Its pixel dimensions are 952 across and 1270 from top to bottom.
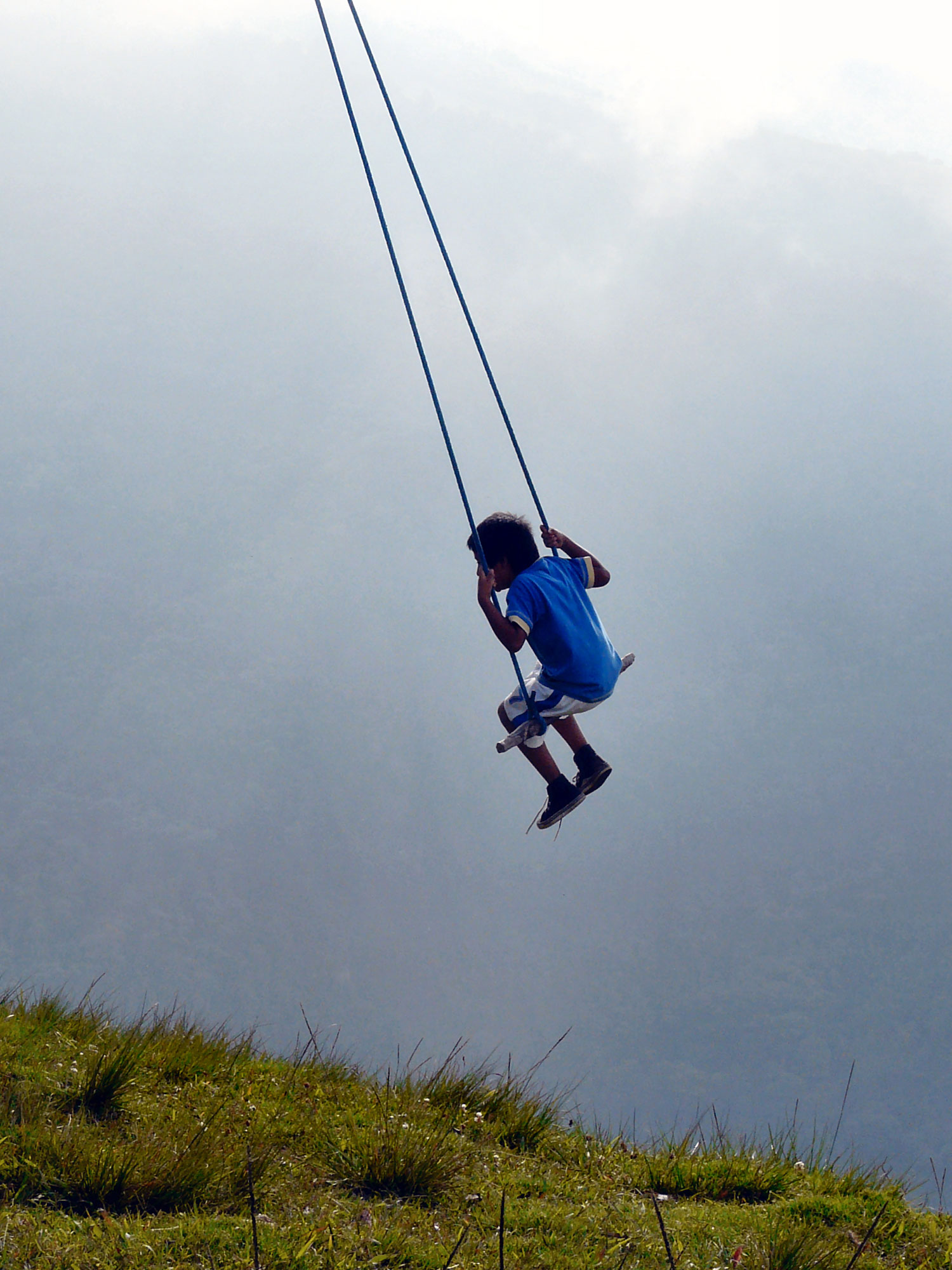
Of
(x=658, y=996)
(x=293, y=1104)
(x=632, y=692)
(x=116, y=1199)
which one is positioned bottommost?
(x=116, y=1199)

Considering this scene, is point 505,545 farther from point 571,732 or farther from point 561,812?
point 561,812

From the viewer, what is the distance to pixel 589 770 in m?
5.26

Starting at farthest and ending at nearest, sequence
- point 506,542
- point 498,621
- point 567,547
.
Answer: point 567,547, point 506,542, point 498,621

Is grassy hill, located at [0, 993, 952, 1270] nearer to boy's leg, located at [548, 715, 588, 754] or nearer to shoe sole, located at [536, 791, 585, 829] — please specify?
shoe sole, located at [536, 791, 585, 829]

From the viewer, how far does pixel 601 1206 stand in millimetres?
4105

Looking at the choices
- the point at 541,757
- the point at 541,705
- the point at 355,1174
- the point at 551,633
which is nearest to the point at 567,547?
the point at 551,633

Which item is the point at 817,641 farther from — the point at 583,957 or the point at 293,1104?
the point at 293,1104

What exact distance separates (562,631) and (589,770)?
2.47 ft

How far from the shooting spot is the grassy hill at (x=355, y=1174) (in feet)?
11.4

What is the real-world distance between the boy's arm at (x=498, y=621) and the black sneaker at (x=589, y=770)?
77cm

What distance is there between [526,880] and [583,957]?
4.89m

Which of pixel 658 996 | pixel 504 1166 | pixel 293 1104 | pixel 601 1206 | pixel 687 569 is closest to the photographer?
pixel 601 1206

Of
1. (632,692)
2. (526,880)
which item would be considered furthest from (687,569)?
(526,880)

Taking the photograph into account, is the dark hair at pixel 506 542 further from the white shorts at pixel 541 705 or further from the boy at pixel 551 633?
the white shorts at pixel 541 705
